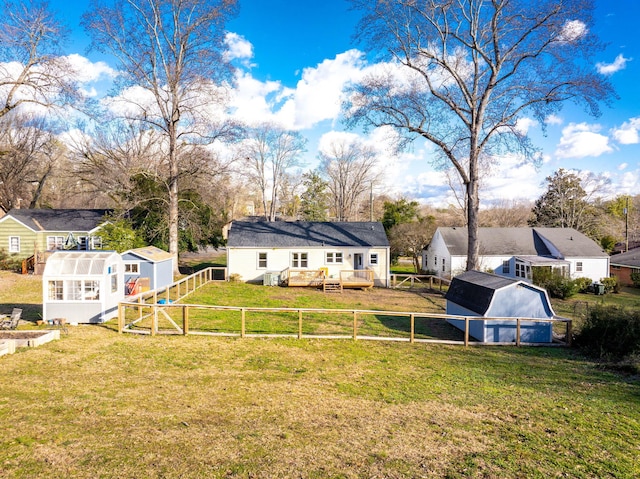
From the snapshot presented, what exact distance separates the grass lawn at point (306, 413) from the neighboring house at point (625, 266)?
2640 centimetres

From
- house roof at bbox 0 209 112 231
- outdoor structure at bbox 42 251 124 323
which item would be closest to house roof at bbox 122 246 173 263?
outdoor structure at bbox 42 251 124 323

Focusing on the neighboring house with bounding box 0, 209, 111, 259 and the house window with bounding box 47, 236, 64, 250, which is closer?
the neighboring house with bounding box 0, 209, 111, 259

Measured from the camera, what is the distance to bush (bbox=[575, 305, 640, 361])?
9.40 m

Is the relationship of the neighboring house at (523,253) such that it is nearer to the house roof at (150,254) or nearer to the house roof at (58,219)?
the house roof at (150,254)

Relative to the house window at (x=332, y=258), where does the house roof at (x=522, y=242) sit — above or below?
above

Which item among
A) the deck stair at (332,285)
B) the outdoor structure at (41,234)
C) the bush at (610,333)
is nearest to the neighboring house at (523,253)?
the deck stair at (332,285)

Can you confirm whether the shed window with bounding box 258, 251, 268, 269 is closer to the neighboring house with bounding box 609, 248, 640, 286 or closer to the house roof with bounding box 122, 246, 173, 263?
the house roof with bounding box 122, 246, 173, 263

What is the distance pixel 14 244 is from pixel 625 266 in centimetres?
4692

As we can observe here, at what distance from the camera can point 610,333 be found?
9898 millimetres

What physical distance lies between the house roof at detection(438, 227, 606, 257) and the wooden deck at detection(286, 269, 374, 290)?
1007 centimetres

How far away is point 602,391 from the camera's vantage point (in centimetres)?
714

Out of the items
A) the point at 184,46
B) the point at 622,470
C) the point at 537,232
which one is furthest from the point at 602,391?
the point at 537,232

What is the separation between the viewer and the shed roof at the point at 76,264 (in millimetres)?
11656

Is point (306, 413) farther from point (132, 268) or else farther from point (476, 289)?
point (132, 268)
